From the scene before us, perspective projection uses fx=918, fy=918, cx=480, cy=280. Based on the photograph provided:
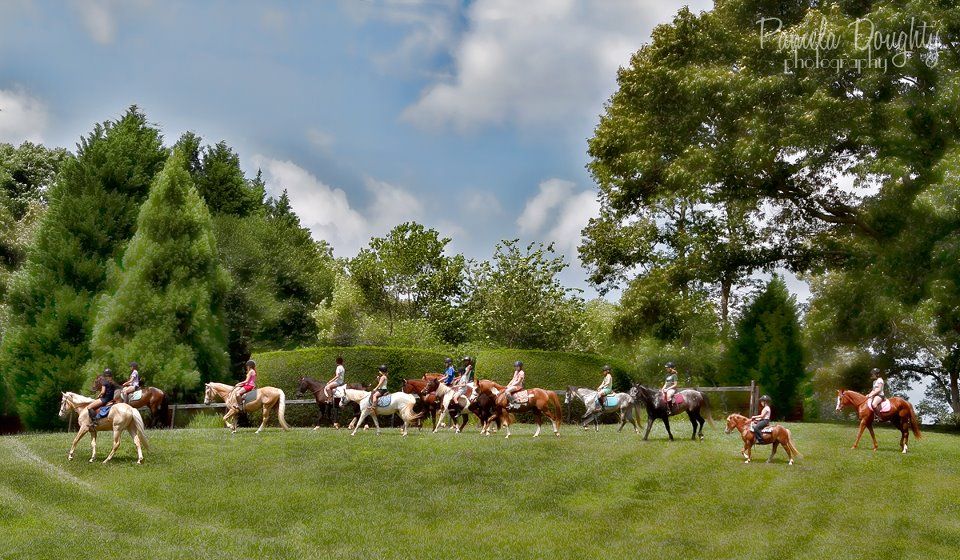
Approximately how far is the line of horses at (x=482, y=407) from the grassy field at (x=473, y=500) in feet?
2.57

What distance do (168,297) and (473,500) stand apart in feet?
79.1

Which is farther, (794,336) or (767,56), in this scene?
(794,336)

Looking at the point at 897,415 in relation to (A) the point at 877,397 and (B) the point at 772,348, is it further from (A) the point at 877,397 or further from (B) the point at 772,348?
(B) the point at 772,348

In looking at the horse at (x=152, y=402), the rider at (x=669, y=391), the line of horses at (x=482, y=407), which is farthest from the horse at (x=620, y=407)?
the horse at (x=152, y=402)

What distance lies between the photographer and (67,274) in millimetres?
40750

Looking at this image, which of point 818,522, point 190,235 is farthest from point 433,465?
point 190,235

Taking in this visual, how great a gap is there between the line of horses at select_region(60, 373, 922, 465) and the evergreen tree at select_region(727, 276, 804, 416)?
10746 millimetres

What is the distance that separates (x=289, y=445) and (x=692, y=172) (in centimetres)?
1830

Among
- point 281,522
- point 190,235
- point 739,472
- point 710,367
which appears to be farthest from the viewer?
point 710,367

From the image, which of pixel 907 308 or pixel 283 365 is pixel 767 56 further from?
pixel 283 365

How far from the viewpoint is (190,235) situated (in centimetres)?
4012

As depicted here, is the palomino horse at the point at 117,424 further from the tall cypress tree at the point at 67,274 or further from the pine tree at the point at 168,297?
the tall cypress tree at the point at 67,274

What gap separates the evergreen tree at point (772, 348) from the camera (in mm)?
36844

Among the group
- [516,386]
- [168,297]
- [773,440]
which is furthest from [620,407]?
[168,297]
